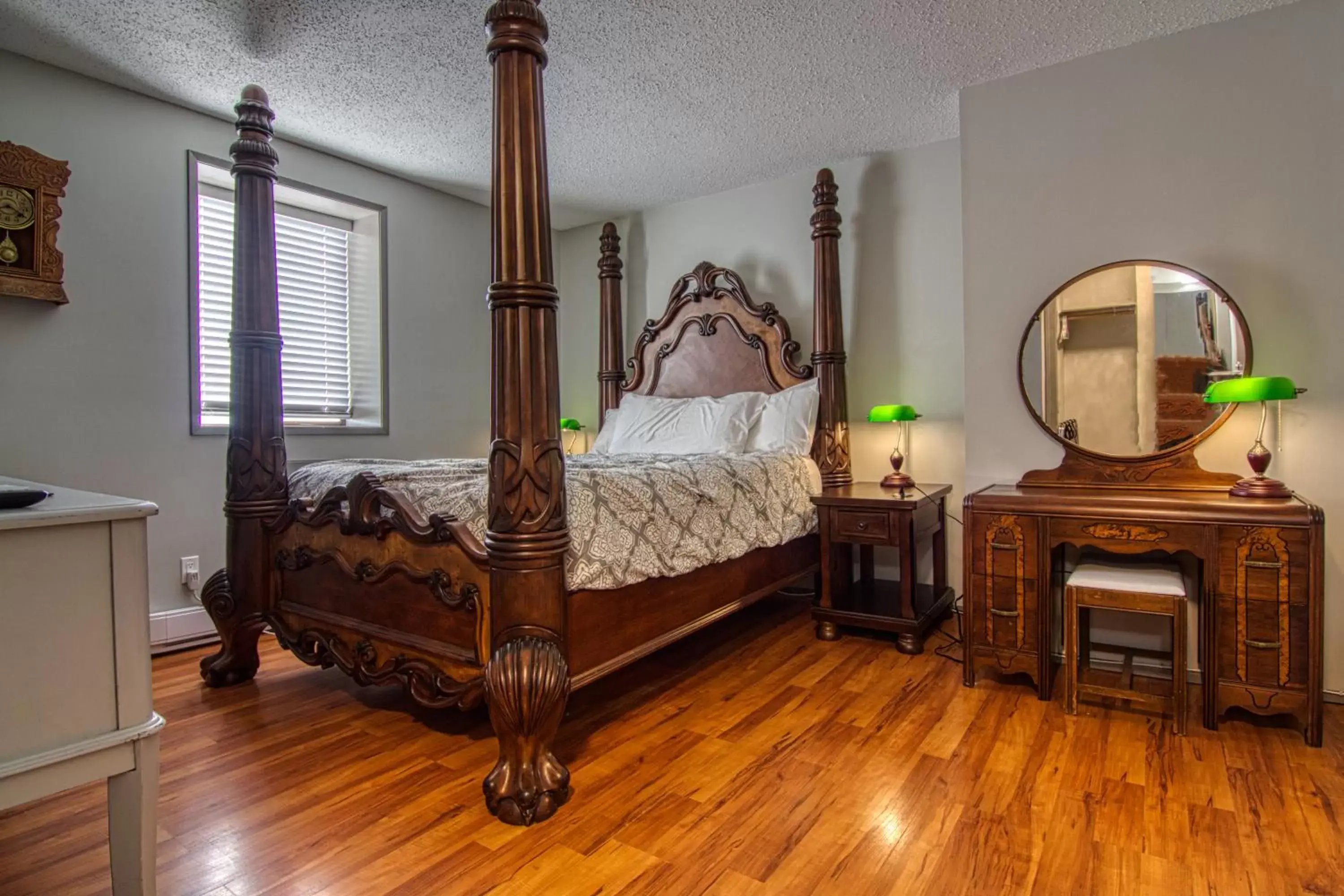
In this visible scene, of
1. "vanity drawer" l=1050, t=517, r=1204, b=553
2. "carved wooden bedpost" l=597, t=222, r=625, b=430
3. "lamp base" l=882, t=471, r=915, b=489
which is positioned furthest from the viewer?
"carved wooden bedpost" l=597, t=222, r=625, b=430

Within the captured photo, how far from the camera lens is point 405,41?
102 inches

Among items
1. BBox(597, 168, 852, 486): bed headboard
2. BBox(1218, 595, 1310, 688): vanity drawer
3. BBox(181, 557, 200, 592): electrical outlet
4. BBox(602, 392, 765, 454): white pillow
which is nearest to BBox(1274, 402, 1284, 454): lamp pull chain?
BBox(1218, 595, 1310, 688): vanity drawer

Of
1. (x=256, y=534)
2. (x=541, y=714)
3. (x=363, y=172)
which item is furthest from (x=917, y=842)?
(x=363, y=172)

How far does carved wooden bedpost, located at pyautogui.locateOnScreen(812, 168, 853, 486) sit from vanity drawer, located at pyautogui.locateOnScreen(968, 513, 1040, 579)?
104 centimetres

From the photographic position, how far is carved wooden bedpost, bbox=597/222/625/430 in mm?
4504

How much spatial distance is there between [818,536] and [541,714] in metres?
1.96

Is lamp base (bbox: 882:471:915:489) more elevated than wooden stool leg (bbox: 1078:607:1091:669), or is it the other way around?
lamp base (bbox: 882:471:915:489)

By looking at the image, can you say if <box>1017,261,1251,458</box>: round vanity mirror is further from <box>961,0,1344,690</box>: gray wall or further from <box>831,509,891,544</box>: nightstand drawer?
<box>831,509,891,544</box>: nightstand drawer

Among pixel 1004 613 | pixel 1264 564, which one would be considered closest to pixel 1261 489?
pixel 1264 564

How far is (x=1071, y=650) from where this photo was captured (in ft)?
7.63

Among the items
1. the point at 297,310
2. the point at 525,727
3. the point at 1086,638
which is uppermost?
the point at 297,310

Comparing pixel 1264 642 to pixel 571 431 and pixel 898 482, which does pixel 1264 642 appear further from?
pixel 571 431

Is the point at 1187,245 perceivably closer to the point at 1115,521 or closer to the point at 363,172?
the point at 1115,521

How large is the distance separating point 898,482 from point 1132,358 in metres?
1.06
